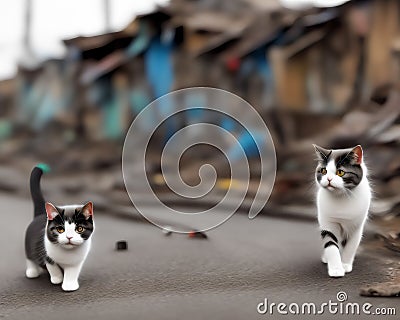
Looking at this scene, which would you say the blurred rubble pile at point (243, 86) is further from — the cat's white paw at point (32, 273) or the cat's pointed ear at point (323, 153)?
the cat's white paw at point (32, 273)

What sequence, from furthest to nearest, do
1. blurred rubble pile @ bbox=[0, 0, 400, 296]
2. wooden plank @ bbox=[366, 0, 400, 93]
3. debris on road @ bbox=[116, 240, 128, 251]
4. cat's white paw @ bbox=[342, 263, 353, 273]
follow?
wooden plank @ bbox=[366, 0, 400, 93], blurred rubble pile @ bbox=[0, 0, 400, 296], debris on road @ bbox=[116, 240, 128, 251], cat's white paw @ bbox=[342, 263, 353, 273]

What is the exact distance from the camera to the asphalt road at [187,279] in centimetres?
116

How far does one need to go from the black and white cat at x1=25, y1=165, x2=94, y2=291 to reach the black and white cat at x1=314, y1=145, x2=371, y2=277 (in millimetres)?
637

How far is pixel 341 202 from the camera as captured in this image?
1.34 meters

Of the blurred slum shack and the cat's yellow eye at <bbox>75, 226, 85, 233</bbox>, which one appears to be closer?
the cat's yellow eye at <bbox>75, 226, 85, 233</bbox>

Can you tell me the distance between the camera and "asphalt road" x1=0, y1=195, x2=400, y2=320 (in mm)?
1162

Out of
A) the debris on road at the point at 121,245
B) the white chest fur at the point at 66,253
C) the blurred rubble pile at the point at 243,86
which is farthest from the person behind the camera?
the blurred rubble pile at the point at 243,86

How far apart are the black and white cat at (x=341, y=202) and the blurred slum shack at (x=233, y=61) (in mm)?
2010

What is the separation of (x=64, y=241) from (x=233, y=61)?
116 inches

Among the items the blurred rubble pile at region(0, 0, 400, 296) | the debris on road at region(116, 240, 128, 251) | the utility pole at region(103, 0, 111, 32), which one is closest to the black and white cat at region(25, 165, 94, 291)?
the debris on road at region(116, 240, 128, 251)

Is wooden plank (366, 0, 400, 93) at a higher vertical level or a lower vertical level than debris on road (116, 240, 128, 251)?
higher

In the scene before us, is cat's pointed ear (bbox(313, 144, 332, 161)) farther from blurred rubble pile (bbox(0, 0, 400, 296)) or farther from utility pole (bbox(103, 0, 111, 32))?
utility pole (bbox(103, 0, 111, 32))

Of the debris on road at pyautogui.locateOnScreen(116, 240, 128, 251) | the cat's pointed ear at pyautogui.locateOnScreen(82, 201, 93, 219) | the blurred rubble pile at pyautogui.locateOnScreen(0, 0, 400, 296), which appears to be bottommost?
the debris on road at pyautogui.locateOnScreen(116, 240, 128, 251)

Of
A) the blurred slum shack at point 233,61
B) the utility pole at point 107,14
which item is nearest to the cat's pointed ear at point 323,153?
the blurred slum shack at point 233,61
